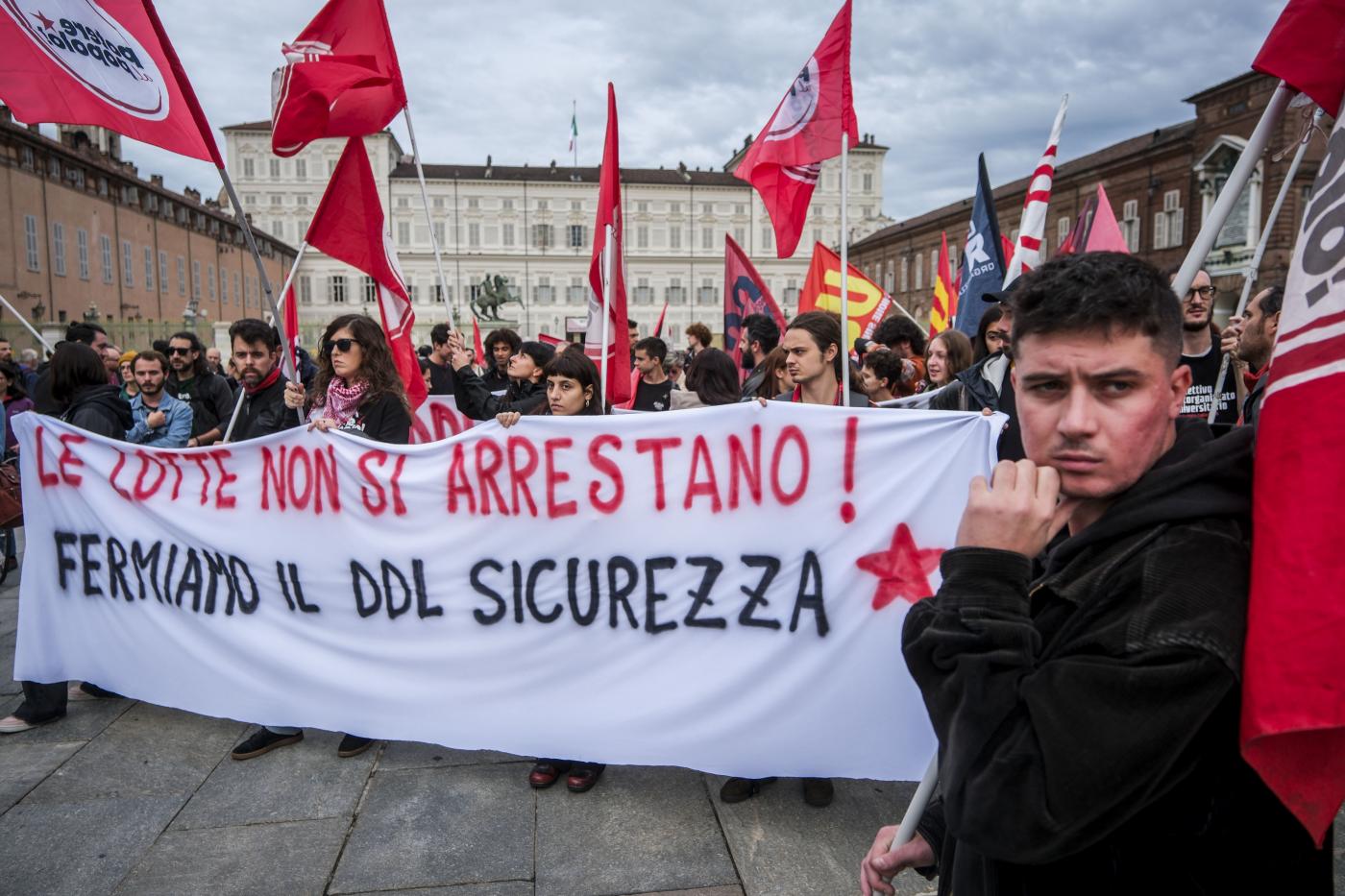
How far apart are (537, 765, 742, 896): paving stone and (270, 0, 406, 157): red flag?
341 cm

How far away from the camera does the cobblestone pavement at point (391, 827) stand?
2.58 meters

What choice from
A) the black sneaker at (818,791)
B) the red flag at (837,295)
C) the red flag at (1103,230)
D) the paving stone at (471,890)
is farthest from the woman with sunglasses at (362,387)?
the red flag at (837,295)

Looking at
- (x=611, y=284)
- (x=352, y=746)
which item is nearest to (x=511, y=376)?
(x=611, y=284)

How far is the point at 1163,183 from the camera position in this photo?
3266 centimetres

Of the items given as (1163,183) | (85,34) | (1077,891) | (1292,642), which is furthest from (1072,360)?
(1163,183)

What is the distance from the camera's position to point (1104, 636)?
1002 mm

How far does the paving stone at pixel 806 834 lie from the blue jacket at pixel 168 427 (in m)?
3.59

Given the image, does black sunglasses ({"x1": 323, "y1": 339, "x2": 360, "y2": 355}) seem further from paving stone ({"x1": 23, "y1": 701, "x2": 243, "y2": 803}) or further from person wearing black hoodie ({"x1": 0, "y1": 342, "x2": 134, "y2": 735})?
paving stone ({"x1": 23, "y1": 701, "x2": 243, "y2": 803})

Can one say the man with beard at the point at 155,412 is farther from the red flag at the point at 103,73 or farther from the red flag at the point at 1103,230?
the red flag at the point at 1103,230

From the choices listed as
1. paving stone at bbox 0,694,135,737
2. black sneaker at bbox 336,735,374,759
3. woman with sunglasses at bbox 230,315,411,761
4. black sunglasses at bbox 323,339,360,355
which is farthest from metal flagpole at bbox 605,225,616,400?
paving stone at bbox 0,694,135,737

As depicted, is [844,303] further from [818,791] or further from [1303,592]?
[1303,592]

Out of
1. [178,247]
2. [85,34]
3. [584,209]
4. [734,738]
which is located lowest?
[734,738]

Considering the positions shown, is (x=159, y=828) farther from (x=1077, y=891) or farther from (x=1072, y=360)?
(x=1072, y=360)

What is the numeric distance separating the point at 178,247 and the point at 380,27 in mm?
42881
